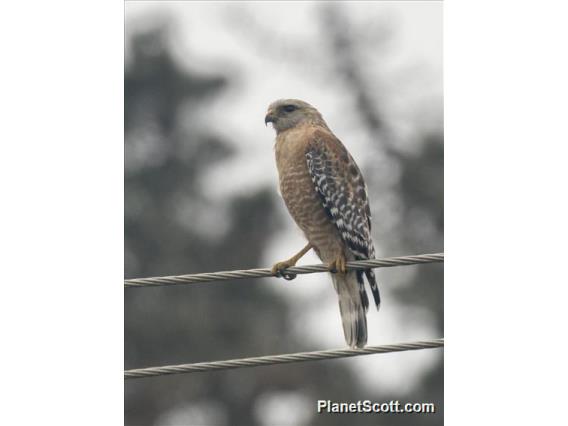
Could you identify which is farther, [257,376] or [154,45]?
[257,376]

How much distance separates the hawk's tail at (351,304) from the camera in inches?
263

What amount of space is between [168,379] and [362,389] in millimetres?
4767

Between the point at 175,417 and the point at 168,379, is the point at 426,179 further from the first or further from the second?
the point at 168,379

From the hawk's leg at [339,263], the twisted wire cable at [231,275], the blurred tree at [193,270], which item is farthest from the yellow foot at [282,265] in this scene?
the blurred tree at [193,270]

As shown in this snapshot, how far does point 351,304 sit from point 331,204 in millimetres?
732

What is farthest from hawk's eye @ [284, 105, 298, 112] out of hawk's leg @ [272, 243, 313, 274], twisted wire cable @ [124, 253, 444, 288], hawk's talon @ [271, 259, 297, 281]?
twisted wire cable @ [124, 253, 444, 288]

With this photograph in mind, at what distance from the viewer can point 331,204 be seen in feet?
23.0

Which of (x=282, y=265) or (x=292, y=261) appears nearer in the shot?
(x=282, y=265)

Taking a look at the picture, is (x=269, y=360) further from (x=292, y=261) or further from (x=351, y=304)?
(x=292, y=261)

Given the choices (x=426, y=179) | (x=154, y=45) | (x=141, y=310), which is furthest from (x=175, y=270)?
(x=426, y=179)

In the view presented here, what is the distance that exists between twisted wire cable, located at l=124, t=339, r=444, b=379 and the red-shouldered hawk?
156 cm

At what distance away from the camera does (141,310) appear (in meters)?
10.8

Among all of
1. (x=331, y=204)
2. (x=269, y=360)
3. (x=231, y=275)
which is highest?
(x=331, y=204)

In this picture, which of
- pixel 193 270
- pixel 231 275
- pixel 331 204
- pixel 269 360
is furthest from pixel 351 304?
pixel 193 270
